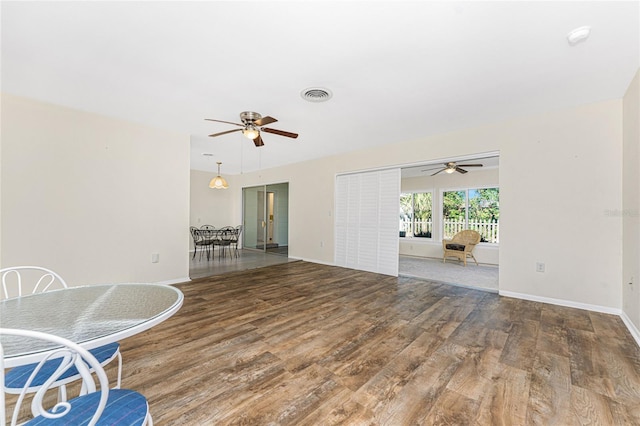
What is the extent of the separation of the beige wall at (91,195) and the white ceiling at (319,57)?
0.36 meters

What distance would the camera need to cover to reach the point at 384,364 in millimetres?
2072

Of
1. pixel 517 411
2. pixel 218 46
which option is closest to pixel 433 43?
pixel 218 46

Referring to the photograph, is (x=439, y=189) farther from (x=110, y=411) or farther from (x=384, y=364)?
(x=110, y=411)

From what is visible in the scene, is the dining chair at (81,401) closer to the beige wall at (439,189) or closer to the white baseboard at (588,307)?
the white baseboard at (588,307)

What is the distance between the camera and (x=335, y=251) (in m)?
6.06

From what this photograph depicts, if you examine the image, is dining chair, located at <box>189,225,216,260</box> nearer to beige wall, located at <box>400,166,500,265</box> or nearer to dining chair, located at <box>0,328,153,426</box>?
beige wall, located at <box>400,166,500,265</box>

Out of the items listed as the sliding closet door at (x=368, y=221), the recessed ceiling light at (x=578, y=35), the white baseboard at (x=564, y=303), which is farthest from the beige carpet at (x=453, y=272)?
the recessed ceiling light at (x=578, y=35)

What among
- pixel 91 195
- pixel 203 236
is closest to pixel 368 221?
pixel 203 236

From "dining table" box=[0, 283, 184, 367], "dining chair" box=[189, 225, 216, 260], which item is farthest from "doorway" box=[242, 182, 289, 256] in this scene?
"dining table" box=[0, 283, 184, 367]

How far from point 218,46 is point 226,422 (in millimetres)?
2692

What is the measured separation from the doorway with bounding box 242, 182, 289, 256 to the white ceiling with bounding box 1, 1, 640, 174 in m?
5.01

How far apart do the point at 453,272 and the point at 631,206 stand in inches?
123

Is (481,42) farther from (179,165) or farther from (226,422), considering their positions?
(179,165)

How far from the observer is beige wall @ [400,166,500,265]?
Answer: 22.0 feet
